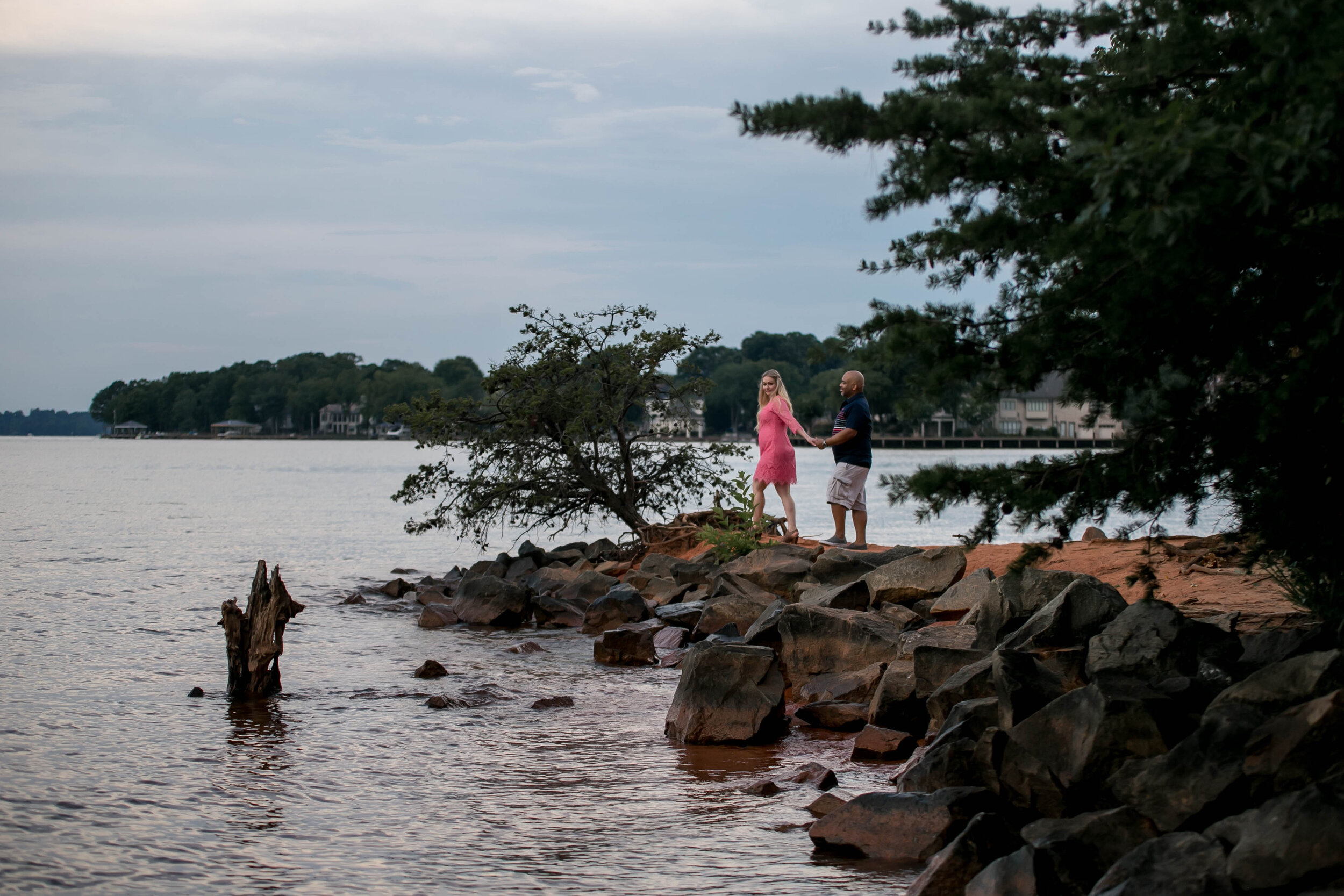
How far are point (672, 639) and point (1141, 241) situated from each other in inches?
375

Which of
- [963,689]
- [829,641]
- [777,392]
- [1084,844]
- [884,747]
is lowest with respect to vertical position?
[884,747]

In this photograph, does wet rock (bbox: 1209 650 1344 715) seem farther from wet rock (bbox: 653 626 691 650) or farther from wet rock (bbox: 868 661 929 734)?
wet rock (bbox: 653 626 691 650)

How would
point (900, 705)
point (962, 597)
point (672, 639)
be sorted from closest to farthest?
point (900, 705)
point (962, 597)
point (672, 639)

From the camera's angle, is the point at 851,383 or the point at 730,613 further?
the point at 851,383

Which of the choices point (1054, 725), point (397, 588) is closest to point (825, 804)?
point (1054, 725)

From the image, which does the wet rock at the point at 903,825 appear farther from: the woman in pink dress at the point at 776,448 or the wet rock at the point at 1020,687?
the woman in pink dress at the point at 776,448

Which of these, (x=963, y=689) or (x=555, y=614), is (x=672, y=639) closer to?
(x=555, y=614)

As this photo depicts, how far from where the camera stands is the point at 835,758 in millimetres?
8430

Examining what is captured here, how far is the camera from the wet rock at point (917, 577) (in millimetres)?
12008

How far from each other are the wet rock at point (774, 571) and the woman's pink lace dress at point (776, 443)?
72.5 inches

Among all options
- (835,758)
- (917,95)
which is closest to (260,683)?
(835,758)

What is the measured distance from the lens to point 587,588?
17.0 metres

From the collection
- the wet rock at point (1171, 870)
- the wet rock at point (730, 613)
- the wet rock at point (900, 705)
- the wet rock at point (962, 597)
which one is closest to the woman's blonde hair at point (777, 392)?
the wet rock at point (730, 613)

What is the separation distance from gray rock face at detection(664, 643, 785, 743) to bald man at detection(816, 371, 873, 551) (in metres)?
6.02
